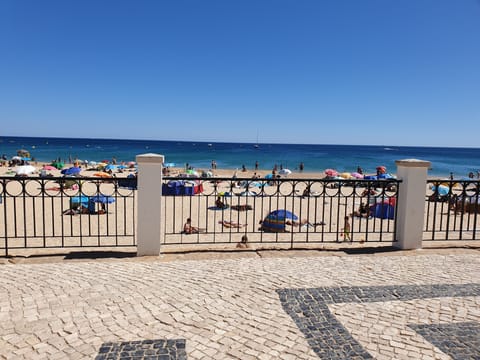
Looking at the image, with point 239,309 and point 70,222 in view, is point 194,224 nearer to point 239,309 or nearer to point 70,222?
point 70,222

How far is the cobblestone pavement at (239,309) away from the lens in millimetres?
3162

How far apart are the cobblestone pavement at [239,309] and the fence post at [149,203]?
0.34 metres

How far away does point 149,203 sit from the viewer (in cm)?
582

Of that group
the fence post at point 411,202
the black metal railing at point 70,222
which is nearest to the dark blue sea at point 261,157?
Answer: the black metal railing at point 70,222

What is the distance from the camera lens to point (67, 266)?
529cm

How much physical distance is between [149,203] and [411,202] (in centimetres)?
453

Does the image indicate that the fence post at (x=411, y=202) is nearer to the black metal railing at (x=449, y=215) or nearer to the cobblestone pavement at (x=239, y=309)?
Answer: the black metal railing at (x=449, y=215)

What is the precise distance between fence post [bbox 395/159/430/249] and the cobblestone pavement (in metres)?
0.95

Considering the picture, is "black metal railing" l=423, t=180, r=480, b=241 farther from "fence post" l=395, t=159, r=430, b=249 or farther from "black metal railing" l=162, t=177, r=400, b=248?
"black metal railing" l=162, t=177, r=400, b=248

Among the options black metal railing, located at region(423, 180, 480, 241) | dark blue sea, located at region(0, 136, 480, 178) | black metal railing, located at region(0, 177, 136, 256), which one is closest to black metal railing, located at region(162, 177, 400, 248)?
black metal railing, located at region(423, 180, 480, 241)

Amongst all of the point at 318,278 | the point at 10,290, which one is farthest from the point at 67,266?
the point at 318,278

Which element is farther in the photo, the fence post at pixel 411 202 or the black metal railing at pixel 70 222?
the black metal railing at pixel 70 222

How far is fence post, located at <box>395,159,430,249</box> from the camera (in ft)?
21.0

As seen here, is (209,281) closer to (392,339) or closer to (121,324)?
(121,324)
